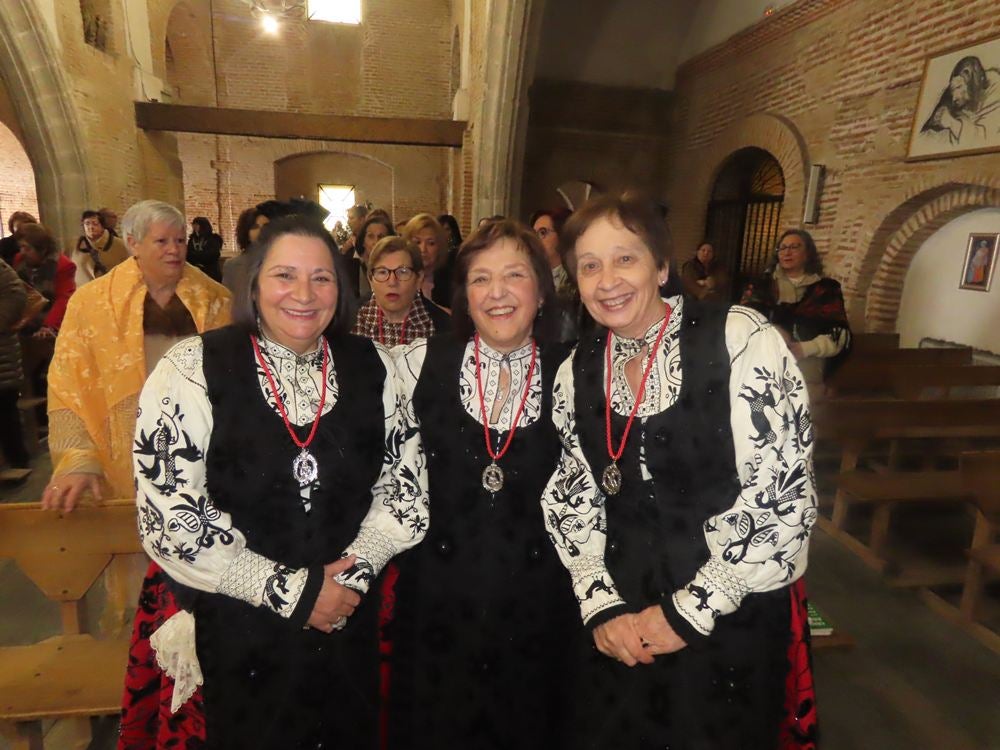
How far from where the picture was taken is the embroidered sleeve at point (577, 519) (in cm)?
167

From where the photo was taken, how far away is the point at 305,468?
1626mm

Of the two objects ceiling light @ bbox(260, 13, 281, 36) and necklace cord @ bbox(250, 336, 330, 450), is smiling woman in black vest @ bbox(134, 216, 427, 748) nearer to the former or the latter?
necklace cord @ bbox(250, 336, 330, 450)

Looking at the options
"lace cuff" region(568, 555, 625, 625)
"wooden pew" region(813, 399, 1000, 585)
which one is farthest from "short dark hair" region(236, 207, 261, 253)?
"wooden pew" region(813, 399, 1000, 585)

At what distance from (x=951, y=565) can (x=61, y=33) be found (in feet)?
41.2

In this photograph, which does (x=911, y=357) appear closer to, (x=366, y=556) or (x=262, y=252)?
(x=366, y=556)

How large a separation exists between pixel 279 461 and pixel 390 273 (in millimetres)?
1582

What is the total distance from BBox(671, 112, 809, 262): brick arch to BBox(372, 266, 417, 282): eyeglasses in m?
6.85

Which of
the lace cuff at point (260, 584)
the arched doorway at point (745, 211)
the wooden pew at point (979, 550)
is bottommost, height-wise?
the wooden pew at point (979, 550)

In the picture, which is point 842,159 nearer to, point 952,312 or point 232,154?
point 952,312

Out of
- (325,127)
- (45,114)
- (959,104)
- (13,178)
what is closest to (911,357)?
(959,104)

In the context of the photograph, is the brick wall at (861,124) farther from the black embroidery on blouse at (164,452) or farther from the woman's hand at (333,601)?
the black embroidery on blouse at (164,452)

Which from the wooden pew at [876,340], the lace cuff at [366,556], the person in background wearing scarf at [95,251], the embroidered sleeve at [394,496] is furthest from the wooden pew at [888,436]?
the person in background wearing scarf at [95,251]

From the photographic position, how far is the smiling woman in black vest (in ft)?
4.98

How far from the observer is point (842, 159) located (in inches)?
291
